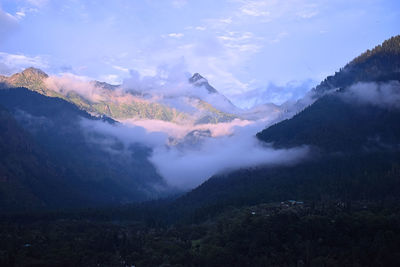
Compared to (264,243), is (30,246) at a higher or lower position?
higher

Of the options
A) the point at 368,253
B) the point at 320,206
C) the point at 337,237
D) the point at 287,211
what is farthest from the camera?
the point at 320,206

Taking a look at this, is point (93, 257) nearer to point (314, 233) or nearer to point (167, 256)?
point (167, 256)

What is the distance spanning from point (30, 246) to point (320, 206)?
133362mm

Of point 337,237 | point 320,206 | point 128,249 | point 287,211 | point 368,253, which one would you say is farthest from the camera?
point 320,206

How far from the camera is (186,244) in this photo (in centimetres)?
16912

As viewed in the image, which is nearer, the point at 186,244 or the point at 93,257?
the point at 93,257

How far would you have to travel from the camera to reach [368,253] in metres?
134

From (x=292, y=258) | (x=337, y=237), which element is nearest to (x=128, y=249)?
(x=292, y=258)

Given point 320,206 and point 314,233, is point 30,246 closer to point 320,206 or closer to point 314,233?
point 314,233

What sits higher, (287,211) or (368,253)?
(287,211)

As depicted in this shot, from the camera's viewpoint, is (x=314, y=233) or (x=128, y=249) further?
(x=128, y=249)

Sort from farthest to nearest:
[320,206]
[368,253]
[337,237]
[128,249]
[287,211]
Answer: [320,206], [287,211], [128,249], [337,237], [368,253]

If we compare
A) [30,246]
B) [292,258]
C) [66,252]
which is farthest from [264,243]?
[30,246]

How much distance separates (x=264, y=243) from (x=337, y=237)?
27918 mm
